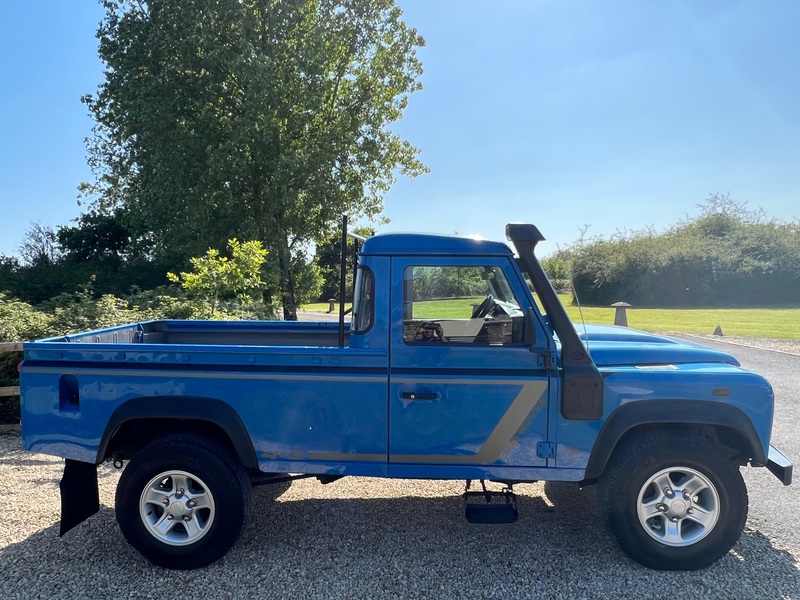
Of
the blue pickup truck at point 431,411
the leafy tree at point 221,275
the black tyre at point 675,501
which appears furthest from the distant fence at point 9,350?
the black tyre at point 675,501

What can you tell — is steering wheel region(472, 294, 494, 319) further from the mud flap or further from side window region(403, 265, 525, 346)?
the mud flap

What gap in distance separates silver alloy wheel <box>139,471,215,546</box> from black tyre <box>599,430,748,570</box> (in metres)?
2.59

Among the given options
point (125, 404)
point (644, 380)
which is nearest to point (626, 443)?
point (644, 380)

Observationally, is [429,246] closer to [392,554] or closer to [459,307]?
[459,307]

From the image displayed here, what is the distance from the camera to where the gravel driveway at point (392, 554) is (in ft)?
10.1

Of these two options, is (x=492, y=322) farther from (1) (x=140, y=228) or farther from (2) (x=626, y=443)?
(1) (x=140, y=228)

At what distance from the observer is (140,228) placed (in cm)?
1730

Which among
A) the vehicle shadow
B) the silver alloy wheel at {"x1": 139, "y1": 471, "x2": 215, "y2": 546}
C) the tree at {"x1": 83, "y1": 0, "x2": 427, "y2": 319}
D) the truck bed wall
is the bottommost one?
the vehicle shadow

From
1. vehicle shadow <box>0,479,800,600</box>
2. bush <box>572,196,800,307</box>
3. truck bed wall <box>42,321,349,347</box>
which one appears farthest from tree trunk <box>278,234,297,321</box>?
bush <box>572,196,800,307</box>

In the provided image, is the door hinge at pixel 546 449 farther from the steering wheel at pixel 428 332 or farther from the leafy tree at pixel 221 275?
the leafy tree at pixel 221 275

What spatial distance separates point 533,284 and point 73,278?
1808cm

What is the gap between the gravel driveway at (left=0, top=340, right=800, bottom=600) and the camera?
3076 millimetres

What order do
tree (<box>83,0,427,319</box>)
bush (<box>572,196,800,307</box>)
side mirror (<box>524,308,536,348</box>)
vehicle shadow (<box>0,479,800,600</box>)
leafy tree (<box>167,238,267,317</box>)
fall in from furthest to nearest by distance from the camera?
bush (<box>572,196,800,307</box>) < tree (<box>83,0,427,319</box>) < leafy tree (<box>167,238,267,317</box>) < side mirror (<box>524,308,536,348</box>) < vehicle shadow (<box>0,479,800,600</box>)

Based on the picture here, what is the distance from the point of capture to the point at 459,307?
342cm
